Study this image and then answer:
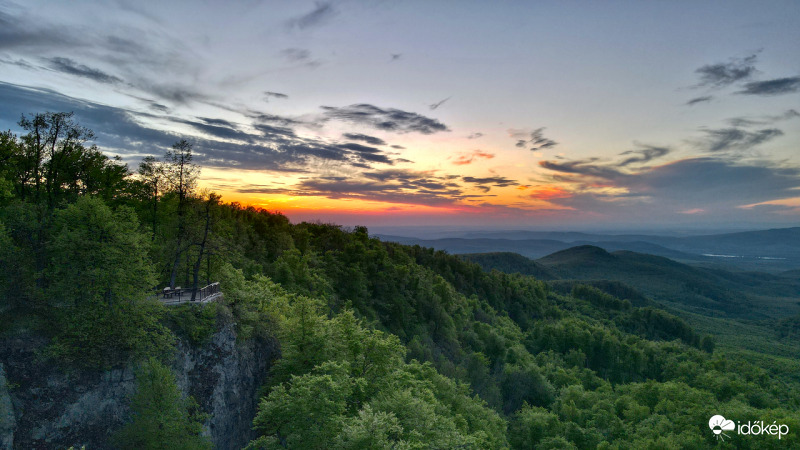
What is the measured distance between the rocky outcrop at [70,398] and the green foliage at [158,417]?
1013 mm

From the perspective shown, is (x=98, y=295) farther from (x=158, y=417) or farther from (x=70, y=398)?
(x=158, y=417)

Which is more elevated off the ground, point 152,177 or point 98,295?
point 152,177

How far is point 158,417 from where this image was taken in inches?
931

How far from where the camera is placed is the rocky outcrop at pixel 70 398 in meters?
22.0

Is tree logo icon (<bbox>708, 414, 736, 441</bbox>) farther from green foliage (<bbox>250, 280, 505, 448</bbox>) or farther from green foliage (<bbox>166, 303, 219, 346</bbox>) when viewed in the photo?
green foliage (<bbox>166, 303, 219, 346</bbox>)

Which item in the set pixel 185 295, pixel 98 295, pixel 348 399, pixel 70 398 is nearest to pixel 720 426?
pixel 348 399

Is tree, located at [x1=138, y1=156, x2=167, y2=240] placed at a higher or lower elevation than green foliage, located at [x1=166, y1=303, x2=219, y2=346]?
higher

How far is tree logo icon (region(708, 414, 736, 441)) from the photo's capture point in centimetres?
4934

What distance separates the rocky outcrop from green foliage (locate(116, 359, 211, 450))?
1.01 m

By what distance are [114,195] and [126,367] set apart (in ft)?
74.6

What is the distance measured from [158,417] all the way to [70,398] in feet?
18.4

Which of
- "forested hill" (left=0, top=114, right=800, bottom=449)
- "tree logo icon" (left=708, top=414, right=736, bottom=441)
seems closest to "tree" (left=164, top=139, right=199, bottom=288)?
"forested hill" (left=0, top=114, right=800, bottom=449)


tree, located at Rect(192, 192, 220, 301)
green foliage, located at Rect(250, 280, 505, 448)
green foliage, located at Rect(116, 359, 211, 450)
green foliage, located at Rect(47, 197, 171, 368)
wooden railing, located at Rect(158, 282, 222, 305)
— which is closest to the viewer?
green foliage, located at Rect(116, 359, 211, 450)

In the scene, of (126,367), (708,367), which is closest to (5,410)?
(126,367)
